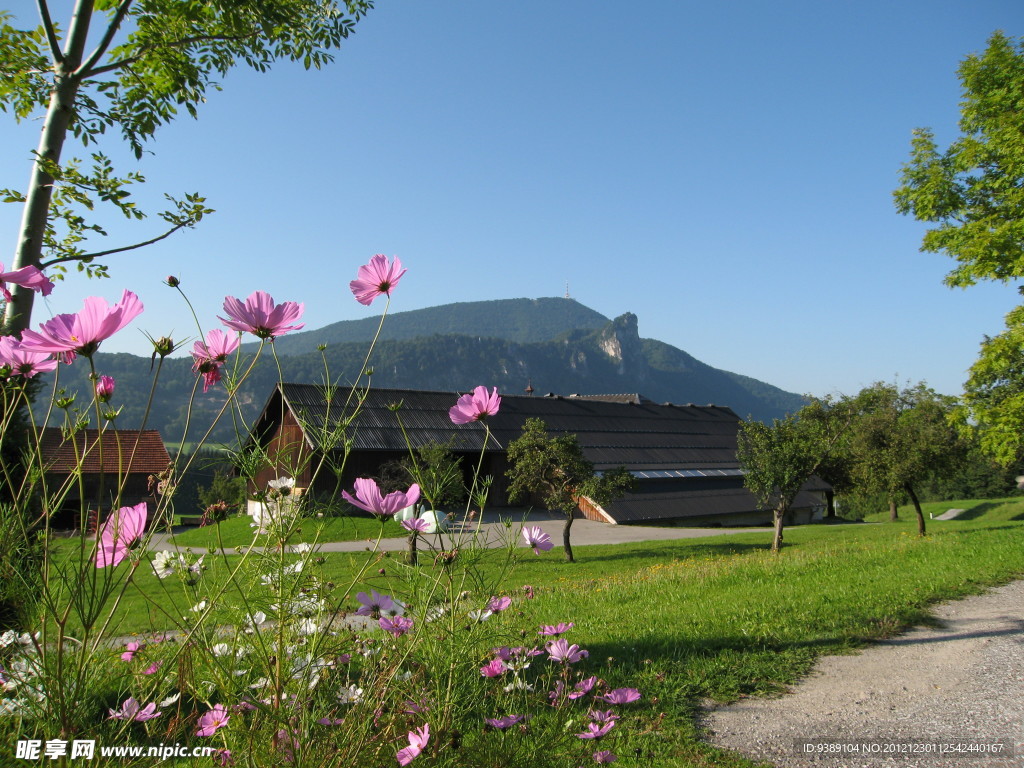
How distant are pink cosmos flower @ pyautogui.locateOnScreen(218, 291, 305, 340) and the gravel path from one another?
10.8 feet

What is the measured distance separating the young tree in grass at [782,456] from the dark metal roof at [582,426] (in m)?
10.7

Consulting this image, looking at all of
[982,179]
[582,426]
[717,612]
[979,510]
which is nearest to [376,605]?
[717,612]

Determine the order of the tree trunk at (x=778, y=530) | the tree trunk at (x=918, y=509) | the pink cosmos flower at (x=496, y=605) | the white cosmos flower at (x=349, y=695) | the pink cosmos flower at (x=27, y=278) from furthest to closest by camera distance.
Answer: the tree trunk at (x=918, y=509) < the tree trunk at (x=778, y=530) < the pink cosmos flower at (x=496, y=605) < the white cosmos flower at (x=349, y=695) < the pink cosmos flower at (x=27, y=278)

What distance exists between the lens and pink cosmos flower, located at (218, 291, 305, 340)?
157 centimetres

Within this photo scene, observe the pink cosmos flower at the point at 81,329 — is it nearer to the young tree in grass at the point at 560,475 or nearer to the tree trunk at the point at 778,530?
the young tree in grass at the point at 560,475

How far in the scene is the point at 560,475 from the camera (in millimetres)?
19047

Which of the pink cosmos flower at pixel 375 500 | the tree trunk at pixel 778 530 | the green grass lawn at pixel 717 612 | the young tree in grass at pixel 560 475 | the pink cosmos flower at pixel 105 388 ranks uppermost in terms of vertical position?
the pink cosmos flower at pixel 105 388

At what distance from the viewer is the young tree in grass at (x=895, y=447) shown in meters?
21.5

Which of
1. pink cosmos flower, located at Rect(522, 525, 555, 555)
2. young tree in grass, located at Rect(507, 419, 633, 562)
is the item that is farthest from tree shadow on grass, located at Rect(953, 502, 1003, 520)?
pink cosmos flower, located at Rect(522, 525, 555, 555)

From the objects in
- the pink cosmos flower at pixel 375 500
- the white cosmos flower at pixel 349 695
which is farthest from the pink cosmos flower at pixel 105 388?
the white cosmos flower at pixel 349 695

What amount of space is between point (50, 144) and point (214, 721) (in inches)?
162

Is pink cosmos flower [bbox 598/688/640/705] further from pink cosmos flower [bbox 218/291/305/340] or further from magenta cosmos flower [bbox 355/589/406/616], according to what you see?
pink cosmos flower [bbox 218/291/305/340]

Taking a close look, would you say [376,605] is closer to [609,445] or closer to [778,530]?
[778,530]

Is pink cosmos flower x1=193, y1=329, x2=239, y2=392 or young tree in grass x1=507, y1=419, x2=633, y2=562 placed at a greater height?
pink cosmos flower x1=193, y1=329, x2=239, y2=392
